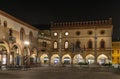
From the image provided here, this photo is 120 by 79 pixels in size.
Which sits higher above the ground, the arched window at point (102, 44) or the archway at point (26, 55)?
the arched window at point (102, 44)

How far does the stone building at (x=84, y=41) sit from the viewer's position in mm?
68312

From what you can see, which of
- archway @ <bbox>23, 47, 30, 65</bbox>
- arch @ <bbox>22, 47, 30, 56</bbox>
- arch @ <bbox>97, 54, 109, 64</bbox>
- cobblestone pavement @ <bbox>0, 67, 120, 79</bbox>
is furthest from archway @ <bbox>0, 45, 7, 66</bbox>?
arch @ <bbox>97, 54, 109, 64</bbox>

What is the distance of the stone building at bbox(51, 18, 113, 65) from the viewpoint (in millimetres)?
68312

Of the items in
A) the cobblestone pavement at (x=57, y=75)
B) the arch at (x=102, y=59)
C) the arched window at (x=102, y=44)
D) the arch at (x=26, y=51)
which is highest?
the arched window at (x=102, y=44)

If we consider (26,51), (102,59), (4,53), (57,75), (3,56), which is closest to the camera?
(57,75)

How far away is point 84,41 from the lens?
229 ft

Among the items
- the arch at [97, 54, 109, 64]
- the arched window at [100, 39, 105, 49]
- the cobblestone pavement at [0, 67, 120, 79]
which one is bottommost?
the cobblestone pavement at [0, 67, 120, 79]

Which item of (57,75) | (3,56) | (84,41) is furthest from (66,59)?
(57,75)

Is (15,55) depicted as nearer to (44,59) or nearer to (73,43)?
(44,59)

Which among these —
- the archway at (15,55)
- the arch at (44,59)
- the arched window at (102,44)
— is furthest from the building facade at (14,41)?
the arched window at (102,44)

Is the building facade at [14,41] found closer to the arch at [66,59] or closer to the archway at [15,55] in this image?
the archway at [15,55]

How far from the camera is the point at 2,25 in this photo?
4522 centimetres

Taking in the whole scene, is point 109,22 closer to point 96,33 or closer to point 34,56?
point 96,33

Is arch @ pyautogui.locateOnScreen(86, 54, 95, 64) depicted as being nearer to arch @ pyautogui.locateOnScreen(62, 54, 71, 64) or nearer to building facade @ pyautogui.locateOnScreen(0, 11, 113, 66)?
building facade @ pyautogui.locateOnScreen(0, 11, 113, 66)
